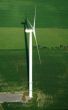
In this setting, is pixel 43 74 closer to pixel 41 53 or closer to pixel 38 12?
pixel 41 53

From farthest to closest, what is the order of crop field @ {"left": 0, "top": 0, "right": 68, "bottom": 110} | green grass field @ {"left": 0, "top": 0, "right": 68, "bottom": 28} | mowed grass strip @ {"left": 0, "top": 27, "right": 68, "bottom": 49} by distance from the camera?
1. green grass field @ {"left": 0, "top": 0, "right": 68, "bottom": 28}
2. mowed grass strip @ {"left": 0, "top": 27, "right": 68, "bottom": 49}
3. crop field @ {"left": 0, "top": 0, "right": 68, "bottom": 110}

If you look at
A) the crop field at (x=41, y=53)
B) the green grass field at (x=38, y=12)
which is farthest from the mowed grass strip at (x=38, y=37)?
the green grass field at (x=38, y=12)

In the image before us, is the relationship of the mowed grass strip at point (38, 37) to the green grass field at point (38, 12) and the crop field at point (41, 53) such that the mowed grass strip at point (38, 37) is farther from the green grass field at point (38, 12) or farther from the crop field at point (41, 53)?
the green grass field at point (38, 12)

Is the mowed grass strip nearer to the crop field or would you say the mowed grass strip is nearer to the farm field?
the crop field

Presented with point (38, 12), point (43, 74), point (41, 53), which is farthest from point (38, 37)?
point (43, 74)

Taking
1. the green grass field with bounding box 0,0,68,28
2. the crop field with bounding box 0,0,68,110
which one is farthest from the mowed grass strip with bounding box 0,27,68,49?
the green grass field with bounding box 0,0,68,28

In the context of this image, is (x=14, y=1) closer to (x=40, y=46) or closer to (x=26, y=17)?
(x=26, y=17)

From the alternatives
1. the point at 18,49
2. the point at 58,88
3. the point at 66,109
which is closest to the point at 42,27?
the point at 18,49
